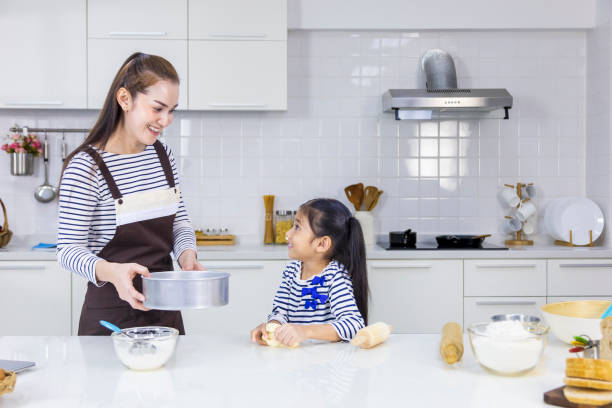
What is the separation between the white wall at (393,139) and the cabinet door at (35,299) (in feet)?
2.87

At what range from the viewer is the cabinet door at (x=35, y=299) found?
317 cm

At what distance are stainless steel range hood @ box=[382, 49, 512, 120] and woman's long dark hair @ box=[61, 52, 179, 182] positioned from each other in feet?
6.18

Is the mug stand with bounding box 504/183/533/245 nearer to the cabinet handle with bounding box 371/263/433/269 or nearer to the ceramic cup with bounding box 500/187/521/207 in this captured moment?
the ceramic cup with bounding box 500/187/521/207

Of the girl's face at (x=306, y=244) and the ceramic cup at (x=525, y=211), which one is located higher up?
the ceramic cup at (x=525, y=211)

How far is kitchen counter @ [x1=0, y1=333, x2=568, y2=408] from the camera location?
1.16 m

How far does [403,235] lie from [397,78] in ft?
3.18

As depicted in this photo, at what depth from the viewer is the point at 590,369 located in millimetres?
1127

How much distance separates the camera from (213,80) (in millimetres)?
3430

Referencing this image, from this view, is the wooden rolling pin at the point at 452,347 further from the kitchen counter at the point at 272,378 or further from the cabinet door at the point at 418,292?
the cabinet door at the point at 418,292

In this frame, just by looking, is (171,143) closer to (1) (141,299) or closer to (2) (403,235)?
(2) (403,235)

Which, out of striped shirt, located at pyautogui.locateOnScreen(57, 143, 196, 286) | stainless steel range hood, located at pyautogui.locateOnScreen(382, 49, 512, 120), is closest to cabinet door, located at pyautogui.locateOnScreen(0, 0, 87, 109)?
stainless steel range hood, located at pyautogui.locateOnScreen(382, 49, 512, 120)

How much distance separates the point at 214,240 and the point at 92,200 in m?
1.79

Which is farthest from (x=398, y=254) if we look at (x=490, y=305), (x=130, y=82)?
(x=130, y=82)

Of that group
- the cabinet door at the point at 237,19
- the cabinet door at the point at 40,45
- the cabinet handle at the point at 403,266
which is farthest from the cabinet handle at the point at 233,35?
the cabinet handle at the point at 403,266
